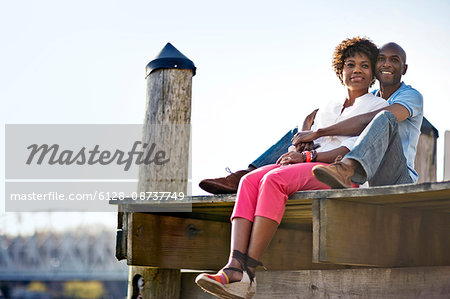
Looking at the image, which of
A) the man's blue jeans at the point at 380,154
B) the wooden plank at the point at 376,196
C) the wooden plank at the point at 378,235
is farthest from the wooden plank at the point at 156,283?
the man's blue jeans at the point at 380,154

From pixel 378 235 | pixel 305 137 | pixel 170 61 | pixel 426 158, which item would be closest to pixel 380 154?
pixel 378 235

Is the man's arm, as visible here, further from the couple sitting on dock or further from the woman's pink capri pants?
the woman's pink capri pants

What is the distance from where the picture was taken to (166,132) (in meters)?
5.46

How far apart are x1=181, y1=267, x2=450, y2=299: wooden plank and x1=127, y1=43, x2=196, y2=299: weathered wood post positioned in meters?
0.76

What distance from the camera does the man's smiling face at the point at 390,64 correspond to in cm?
473

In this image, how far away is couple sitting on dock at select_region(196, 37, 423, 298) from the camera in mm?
3812

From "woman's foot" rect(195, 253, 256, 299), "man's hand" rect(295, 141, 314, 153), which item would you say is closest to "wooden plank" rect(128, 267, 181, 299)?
"man's hand" rect(295, 141, 314, 153)

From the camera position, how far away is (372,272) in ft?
13.8

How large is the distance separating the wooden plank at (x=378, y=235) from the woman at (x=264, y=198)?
22 centimetres

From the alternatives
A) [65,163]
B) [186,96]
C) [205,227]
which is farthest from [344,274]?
[65,163]

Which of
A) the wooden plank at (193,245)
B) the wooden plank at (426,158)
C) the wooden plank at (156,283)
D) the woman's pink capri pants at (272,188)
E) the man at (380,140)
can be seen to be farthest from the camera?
the wooden plank at (426,158)

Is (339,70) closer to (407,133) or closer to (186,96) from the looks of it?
(407,133)

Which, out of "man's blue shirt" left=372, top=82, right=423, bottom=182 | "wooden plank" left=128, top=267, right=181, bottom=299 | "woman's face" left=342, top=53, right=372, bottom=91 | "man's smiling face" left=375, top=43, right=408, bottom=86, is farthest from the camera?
"wooden plank" left=128, top=267, right=181, bottom=299

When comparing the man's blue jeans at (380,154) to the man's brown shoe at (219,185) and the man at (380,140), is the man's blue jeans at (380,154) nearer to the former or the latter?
the man at (380,140)
